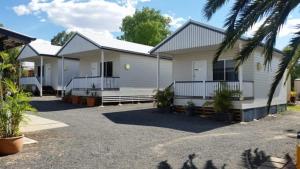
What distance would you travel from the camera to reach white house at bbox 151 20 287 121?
47.3ft

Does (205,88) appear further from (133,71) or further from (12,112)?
(12,112)

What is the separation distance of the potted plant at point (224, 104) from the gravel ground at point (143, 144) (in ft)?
3.31

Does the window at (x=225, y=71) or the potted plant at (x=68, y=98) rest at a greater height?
the window at (x=225, y=71)

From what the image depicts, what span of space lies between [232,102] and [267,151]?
20.0ft

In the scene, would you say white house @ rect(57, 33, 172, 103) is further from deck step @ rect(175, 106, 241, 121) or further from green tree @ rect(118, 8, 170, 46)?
green tree @ rect(118, 8, 170, 46)

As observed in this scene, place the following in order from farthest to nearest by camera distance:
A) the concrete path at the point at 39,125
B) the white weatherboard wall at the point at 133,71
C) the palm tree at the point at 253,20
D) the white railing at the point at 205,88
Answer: the white weatherboard wall at the point at 133,71, the white railing at the point at 205,88, the concrete path at the point at 39,125, the palm tree at the point at 253,20

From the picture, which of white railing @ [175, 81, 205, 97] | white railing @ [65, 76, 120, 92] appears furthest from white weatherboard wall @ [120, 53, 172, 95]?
white railing @ [175, 81, 205, 97]

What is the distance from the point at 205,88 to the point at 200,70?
2739 millimetres

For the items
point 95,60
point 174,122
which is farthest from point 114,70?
point 174,122

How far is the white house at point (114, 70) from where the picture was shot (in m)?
19.6

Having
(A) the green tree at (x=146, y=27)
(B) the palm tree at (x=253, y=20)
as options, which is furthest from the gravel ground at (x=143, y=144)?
(A) the green tree at (x=146, y=27)

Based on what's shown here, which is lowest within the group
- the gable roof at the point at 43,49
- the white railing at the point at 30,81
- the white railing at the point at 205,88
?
the white railing at the point at 205,88

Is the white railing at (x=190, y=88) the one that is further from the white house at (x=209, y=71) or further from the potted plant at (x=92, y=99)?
the potted plant at (x=92, y=99)

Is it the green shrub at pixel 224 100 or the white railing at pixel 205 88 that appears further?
the white railing at pixel 205 88
